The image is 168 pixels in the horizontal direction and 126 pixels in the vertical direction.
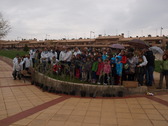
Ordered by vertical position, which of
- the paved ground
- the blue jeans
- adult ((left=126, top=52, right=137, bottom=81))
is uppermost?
adult ((left=126, top=52, right=137, bottom=81))

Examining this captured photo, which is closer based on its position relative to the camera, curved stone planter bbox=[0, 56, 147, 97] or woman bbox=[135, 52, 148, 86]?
curved stone planter bbox=[0, 56, 147, 97]

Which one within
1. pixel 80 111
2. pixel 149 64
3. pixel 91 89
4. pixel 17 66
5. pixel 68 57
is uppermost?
pixel 68 57

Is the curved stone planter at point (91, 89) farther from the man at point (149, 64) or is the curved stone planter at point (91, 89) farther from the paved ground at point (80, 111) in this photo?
the man at point (149, 64)

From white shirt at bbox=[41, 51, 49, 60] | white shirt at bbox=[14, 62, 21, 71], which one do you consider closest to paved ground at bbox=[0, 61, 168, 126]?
white shirt at bbox=[41, 51, 49, 60]

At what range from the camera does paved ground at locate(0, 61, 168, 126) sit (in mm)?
4207

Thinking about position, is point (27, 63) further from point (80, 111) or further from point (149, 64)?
point (149, 64)

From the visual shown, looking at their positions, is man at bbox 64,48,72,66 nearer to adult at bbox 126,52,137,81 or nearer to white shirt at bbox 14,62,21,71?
adult at bbox 126,52,137,81

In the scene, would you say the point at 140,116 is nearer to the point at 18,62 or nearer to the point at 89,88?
the point at 89,88

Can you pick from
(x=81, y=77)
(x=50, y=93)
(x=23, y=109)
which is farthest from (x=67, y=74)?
(x=23, y=109)

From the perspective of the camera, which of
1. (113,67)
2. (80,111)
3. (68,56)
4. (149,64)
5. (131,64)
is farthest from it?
(68,56)

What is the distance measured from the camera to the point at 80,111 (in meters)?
4.93

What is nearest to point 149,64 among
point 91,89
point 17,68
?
point 91,89

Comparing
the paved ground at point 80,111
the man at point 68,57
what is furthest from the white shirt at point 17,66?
the paved ground at point 80,111

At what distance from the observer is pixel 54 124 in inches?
161
